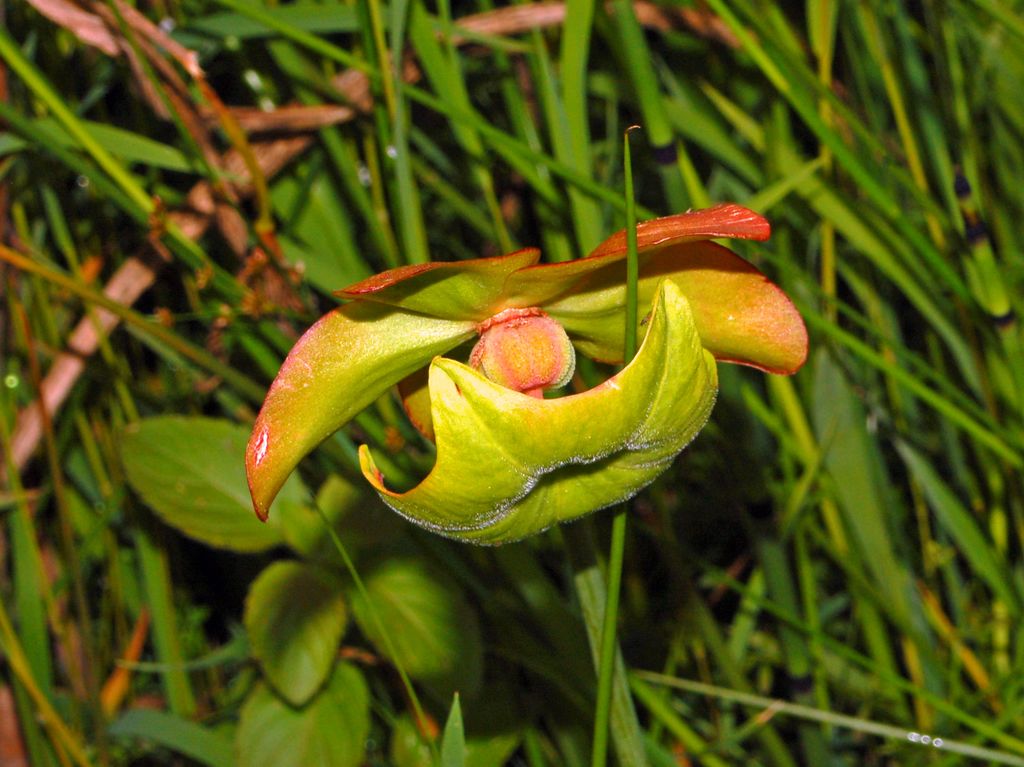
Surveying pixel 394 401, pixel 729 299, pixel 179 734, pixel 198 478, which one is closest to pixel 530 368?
pixel 729 299

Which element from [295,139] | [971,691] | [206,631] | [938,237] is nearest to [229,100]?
[295,139]

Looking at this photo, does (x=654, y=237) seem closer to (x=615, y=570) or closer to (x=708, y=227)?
(x=708, y=227)

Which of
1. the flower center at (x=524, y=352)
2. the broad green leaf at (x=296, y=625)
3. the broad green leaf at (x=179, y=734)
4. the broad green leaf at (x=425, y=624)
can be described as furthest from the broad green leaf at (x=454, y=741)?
the broad green leaf at (x=179, y=734)

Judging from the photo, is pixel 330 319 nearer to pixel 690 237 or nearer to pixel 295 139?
pixel 690 237

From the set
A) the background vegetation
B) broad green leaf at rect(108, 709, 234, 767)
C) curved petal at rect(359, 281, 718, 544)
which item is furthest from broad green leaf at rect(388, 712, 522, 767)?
curved petal at rect(359, 281, 718, 544)

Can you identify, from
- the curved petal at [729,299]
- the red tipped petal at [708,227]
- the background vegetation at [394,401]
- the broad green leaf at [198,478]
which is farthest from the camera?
the broad green leaf at [198,478]

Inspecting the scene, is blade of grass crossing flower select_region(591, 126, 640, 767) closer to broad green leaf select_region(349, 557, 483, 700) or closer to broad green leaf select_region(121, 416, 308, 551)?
broad green leaf select_region(349, 557, 483, 700)

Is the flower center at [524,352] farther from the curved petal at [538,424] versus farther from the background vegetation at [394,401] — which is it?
the background vegetation at [394,401]
